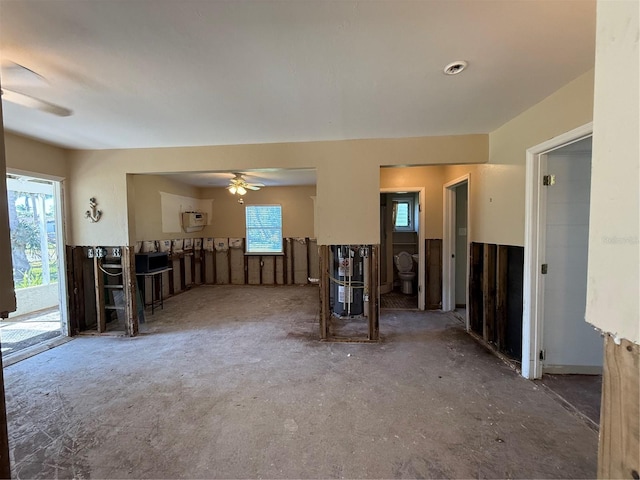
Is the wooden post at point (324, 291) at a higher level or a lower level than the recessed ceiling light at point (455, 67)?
lower

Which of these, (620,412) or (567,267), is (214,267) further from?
(620,412)

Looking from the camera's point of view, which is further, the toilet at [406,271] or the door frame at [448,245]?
the toilet at [406,271]

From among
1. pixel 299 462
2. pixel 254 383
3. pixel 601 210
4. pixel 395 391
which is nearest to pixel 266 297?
pixel 254 383

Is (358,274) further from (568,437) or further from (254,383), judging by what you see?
(568,437)

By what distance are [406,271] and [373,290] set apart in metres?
2.69

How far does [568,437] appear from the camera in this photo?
1.83m

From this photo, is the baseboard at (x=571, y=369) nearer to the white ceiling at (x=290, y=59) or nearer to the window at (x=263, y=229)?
the white ceiling at (x=290, y=59)

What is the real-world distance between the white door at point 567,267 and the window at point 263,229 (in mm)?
5395

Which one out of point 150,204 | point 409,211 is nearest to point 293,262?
point 409,211

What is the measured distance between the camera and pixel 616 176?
602 mm

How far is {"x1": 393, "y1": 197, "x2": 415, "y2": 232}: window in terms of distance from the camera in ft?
22.3

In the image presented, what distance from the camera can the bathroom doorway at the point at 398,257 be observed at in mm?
5371

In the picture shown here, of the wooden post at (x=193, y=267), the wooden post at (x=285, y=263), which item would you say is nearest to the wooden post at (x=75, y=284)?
the wooden post at (x=193, y=267)

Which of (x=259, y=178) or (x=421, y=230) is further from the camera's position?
(x=259, y=178)
